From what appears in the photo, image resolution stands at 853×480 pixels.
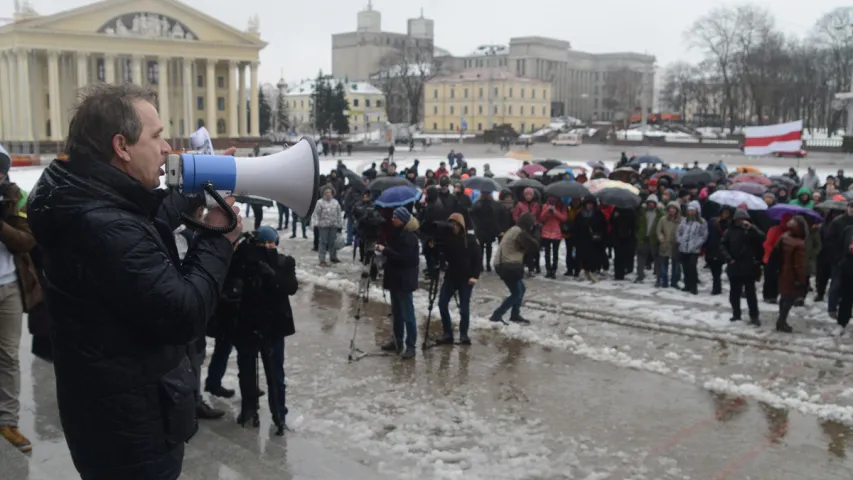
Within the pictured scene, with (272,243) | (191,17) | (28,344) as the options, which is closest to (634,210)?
(272,243)

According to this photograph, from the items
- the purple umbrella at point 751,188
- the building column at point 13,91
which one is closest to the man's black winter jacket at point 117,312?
the purple umbrella at point 751,188

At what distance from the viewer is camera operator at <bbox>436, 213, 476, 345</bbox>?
9.32 meters

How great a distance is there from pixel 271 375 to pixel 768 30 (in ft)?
263

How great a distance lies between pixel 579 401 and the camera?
7344mm

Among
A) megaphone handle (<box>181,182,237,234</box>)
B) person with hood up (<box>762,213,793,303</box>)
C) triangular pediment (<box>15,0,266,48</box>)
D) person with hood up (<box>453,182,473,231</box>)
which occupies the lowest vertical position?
person with hood up (<box>762,213,793,303</box>)

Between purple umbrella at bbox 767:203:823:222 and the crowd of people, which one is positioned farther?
purple umbrella at bbox 767:203:823:222

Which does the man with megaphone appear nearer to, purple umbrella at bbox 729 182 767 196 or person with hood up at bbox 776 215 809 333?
person with hood up at bbox 776 215 809 333

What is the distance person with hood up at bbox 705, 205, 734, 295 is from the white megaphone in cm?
1065

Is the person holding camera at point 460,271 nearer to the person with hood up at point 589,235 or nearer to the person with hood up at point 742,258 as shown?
the person with hood up at point 742,258

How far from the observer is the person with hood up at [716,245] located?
12.4 meters

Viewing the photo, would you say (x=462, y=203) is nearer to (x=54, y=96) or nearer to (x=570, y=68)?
(x=54, y=96)

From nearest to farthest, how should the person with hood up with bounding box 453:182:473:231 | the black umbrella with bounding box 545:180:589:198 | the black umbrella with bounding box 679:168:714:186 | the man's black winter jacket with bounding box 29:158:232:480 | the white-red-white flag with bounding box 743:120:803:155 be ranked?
1. the man's black winter jacket with bounding box 29:158:232:480
2. the black umbrella with bounding box 545:180:589:198
3. the person with hood up with bounding box 453:182:473:231
4. the black umbrella with bounding box 679:168:714:186
5. the white-red-white flag with bounding box 743:120:803:155

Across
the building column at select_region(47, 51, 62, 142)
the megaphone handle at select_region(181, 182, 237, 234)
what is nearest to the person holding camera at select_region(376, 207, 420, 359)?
the megaphone handle at select_region(181, 182, 237, 234)

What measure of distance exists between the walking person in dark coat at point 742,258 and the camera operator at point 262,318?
6748 mm
